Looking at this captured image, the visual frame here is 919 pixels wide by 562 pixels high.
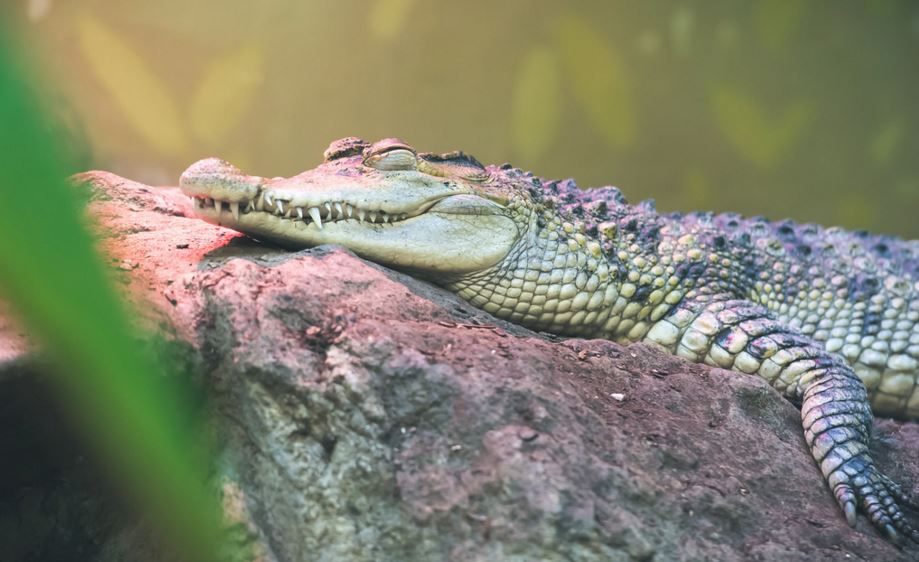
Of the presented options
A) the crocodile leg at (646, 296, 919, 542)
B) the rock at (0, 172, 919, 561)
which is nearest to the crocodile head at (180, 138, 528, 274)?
the rock at (0, 172, 919, 561)

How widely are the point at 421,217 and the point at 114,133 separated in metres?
1.90

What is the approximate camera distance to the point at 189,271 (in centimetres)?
210

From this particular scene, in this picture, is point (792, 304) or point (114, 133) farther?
point (114, 133)

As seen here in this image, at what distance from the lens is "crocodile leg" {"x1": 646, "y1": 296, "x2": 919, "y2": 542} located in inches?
81.3

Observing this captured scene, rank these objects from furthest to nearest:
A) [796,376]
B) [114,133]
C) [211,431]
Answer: [114,133] → [796,376] → [211,431]

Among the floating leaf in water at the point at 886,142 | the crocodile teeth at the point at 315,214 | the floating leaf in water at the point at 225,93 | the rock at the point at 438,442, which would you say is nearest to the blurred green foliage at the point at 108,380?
the rock at the point at 438,442

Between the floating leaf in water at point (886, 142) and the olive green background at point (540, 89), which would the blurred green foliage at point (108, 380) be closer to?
the olive green background at point (540, 89)

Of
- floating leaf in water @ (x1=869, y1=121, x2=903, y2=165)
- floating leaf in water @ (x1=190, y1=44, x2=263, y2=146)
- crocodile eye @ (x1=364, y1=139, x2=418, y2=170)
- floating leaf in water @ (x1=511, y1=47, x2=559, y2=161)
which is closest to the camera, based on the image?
crocodile eye @ (x1=364, y1=139, x2=418, y2=170)

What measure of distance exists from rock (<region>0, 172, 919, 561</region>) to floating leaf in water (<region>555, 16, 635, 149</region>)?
242 centimetres

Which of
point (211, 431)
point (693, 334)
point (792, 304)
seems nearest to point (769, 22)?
point (792, 304)

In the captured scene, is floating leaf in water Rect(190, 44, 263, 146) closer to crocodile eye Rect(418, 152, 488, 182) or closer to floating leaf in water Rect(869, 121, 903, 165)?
crocodile eye Rect(418, 152, 488, 182)

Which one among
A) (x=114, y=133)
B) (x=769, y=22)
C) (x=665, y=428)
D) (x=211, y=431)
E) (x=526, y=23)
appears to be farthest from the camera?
(x=769, y=22)

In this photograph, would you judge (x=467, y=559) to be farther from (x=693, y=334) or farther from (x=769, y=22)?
(x=769, y=22)

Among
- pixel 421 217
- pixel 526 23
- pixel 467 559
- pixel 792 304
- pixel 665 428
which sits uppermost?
pixel 526 23
